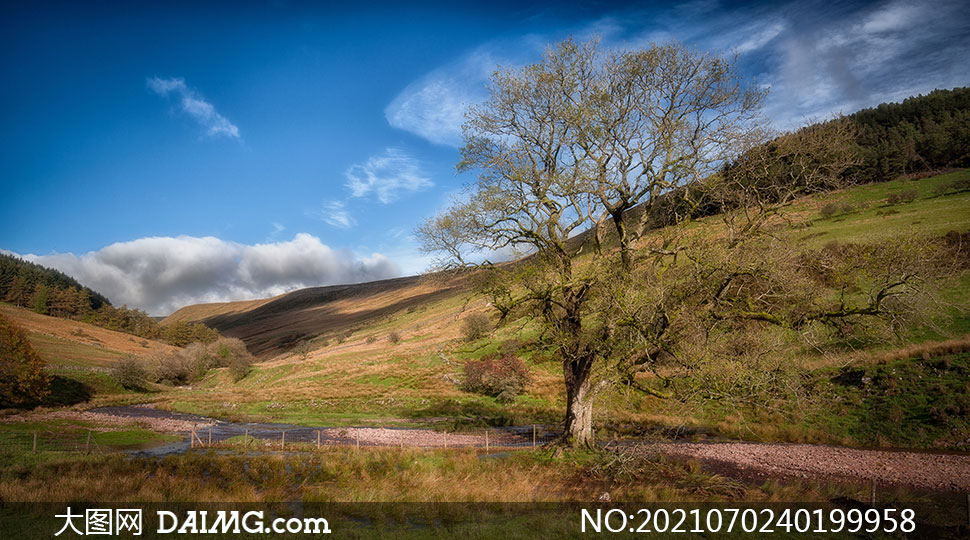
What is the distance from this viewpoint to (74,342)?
98750 millimetres

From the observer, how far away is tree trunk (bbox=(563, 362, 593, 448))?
19.6 meters

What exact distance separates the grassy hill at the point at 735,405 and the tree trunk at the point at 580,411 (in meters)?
0.98

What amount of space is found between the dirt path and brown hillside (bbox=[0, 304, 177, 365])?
101 m

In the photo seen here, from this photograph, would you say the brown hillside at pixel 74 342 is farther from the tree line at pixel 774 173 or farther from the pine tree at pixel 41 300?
the tree line at pixel 774 173

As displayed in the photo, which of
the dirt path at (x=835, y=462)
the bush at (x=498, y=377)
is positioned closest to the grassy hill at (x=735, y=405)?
the bush at (x=498, y=377)

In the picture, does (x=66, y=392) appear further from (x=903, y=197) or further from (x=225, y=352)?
(x=903, y=197)

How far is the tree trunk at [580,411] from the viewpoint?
19.6 meters

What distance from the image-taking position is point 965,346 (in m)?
25.7

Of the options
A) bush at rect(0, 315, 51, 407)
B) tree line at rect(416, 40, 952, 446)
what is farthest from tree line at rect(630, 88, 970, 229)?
bush at rect(0, 315, 51, 407)

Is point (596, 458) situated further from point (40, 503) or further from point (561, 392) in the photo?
point (561, 392)

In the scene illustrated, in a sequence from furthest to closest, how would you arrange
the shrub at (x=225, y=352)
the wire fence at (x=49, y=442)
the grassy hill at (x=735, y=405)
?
the shrub at (x=225, y=352) < the wire fence at (x=49, y=442) < the grassy hill at (x=735, y=405)

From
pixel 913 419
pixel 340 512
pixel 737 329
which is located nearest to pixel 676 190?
pixel 737 329

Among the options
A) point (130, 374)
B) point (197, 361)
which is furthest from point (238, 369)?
point (130, 374)

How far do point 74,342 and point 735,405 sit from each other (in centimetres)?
13138
